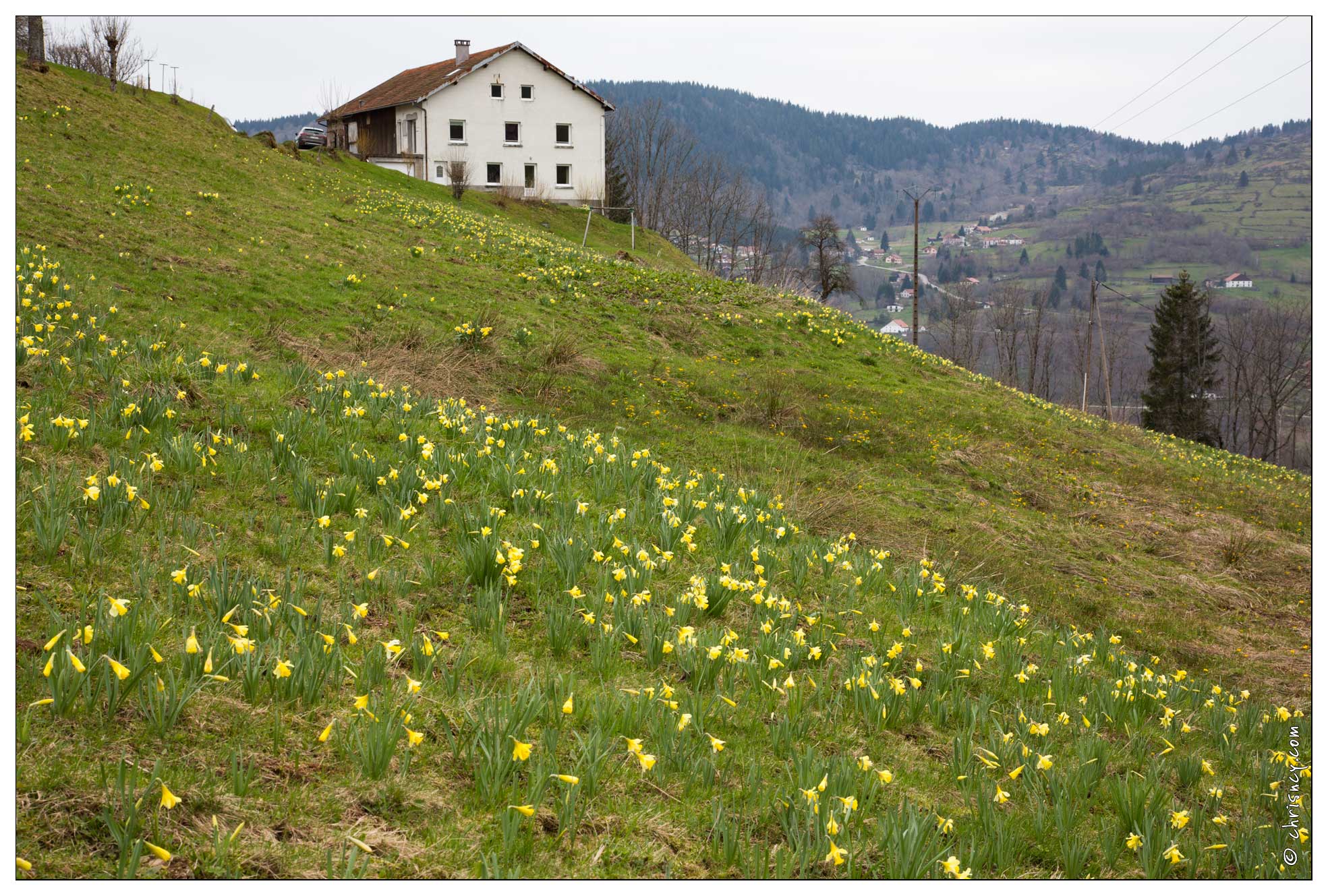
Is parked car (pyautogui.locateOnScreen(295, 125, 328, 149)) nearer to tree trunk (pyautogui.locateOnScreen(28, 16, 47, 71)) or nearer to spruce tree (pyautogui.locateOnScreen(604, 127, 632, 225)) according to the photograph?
spruce tree (pyautogui.locateOnScreen(604, 127, 632, 225))

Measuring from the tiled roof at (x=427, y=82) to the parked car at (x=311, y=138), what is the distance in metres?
1.29

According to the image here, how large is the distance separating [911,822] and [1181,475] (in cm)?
1779

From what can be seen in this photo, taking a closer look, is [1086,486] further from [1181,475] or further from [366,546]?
[366,546]

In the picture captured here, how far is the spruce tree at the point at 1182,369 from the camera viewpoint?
52.5 m

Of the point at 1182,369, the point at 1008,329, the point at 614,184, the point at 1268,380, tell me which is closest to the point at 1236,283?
the point at 1008,329

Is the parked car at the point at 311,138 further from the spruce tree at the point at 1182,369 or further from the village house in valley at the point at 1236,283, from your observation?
the village house in valley at the point at 1236,283

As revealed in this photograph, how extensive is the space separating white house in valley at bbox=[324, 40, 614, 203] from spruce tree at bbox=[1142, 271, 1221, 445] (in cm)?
3696

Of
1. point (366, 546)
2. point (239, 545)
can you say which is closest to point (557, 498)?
point (366, 546)

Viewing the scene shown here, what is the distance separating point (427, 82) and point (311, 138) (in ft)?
35.4

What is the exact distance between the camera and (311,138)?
48.4 metres

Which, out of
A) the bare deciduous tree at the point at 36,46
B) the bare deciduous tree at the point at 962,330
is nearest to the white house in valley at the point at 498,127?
the bare deciduous tree at the point at 36,46

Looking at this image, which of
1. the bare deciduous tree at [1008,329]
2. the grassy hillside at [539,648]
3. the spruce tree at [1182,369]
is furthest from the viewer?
the bare deciduous tree at [1008,329]

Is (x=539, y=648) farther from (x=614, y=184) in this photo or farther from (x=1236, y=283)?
(x=1236, y=283)

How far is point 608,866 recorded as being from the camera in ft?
10.1
